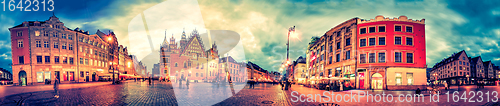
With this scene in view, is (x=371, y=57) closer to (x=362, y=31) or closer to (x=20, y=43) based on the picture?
(x=362, y=31)

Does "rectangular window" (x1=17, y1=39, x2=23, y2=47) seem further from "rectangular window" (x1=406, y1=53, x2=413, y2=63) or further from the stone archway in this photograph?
"rectangular window" (x1=406, y1=53, x2=413, y2=63)

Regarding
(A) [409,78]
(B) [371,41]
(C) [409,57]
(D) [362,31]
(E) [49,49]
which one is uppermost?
(D) [362,31]

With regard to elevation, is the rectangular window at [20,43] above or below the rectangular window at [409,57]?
above

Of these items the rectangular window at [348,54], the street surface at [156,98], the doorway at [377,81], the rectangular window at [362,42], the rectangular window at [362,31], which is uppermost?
the rectangular window at [362,31]

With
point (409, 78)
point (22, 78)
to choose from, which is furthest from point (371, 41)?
point (22, 78)

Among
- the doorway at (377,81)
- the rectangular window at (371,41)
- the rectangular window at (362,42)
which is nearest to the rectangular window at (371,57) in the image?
the rectangular window at (371,41)

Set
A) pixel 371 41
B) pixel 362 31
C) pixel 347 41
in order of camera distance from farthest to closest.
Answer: pixel 347 41
pixel 362 31
pixel 371 41

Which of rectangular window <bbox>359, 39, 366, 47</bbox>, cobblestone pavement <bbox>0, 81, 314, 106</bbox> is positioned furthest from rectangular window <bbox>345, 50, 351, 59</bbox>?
cobblestone pavement <bbox>0, 81, 314, 106</bbox>

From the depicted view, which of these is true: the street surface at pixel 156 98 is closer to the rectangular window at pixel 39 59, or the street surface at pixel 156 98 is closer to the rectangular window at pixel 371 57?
the rectangular window at pixel 371 57

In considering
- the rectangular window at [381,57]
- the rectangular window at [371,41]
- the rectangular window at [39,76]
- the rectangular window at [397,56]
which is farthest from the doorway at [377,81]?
the rectangular window at [39,76]

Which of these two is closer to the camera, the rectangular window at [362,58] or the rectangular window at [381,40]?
the rectangular window at [381,40]

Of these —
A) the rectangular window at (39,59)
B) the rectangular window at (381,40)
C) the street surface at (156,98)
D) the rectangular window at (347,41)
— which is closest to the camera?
the street surface at (156,98)

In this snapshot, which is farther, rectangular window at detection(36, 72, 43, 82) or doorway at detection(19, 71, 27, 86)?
rectangular window at detection(36, 72, 43, 82)

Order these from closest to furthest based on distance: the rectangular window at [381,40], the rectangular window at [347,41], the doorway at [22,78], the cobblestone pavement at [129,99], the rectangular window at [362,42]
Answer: the cobblestone pavement at [129,99]
the doorway at [22,78]
the rectangular window at [381,40]
the rectangular window at [362,42]
the rectangular window at [347,41]
